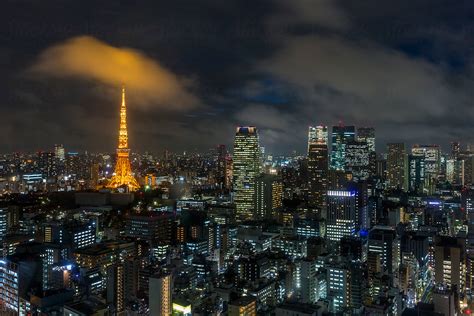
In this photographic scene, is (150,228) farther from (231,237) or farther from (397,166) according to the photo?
(397,166)

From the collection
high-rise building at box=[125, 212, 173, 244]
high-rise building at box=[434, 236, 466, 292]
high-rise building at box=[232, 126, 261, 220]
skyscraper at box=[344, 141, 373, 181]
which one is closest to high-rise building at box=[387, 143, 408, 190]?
skyscraper at box=[344, 141, 373, 181]

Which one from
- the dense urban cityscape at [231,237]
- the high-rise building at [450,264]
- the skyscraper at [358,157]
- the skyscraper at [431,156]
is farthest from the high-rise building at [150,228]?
the skyscraper at [431,156]

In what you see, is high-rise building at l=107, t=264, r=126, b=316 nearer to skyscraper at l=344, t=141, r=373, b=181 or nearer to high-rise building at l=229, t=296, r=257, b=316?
high-rise building at l=229, t=296, r=257, b=316

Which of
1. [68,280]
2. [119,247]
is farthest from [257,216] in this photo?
[68,280]

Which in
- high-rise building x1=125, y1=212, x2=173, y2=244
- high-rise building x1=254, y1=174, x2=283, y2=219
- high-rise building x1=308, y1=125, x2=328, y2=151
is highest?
high-rise building x1=308, y1=125, x2=328, y2=151

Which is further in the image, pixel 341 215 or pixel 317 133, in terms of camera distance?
pixel 317 133

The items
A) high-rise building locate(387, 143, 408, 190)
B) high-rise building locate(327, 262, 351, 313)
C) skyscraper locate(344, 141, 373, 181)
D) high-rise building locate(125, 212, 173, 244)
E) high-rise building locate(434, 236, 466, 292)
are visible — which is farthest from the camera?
skyscraper locate(344, 141, 373, 181)

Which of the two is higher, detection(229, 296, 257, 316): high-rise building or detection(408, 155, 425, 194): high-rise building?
detection(408, 155, 425, 194): high-rise building

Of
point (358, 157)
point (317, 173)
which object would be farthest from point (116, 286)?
point (358, 157)
